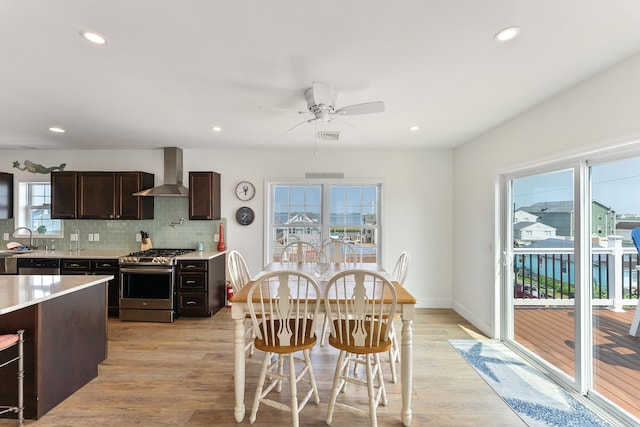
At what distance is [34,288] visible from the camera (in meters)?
2.31

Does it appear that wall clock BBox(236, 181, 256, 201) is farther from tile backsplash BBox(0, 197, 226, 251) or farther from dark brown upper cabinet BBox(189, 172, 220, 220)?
tile backsplash BBox(0, 197, 226, 251)

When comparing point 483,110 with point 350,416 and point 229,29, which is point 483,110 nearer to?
point 229,29

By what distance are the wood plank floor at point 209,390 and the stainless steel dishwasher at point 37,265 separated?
4.78 ft

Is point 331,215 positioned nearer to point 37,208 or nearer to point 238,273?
point 238,273

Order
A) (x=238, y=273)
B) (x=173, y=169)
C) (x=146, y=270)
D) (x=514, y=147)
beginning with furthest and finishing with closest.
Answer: (x=173, y=169)
(x=146, y=270)
(x=514, y=147)
(x=238, y=273)

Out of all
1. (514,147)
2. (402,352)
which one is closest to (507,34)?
(514,147)

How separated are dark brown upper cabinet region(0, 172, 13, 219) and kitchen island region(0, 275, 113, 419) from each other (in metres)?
3.11

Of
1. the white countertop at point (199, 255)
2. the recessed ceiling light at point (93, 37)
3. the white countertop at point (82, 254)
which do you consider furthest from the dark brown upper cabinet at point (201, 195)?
the recessed ceiling light at point (93, 37)

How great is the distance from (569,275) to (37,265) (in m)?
6.30

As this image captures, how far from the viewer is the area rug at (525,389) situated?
220 centimetres

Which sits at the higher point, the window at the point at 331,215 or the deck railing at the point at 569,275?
the window at the point at 331,215

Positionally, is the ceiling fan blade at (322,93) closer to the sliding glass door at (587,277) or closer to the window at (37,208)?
the sliding glass door at (587,277)

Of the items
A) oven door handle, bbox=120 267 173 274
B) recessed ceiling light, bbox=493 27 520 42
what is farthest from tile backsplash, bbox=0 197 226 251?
recessed ceiling light, bbox=493 27 520 42

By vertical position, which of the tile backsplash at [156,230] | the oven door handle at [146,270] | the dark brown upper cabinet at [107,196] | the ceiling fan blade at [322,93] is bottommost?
the oven door handle at [146,270]
